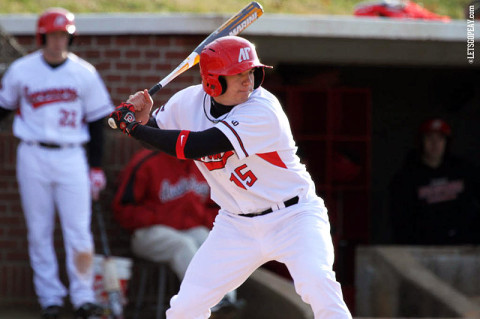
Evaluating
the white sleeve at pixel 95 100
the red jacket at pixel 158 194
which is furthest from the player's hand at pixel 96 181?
the white sleeve at pixel 95 100

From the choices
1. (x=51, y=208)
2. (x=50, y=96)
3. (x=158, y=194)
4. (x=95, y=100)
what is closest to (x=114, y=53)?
(x=95, y=100)

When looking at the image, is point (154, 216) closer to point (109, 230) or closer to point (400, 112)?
point (109, 230)

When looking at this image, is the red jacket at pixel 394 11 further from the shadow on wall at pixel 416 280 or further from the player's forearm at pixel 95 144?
the player's forearm at pixel 95 144

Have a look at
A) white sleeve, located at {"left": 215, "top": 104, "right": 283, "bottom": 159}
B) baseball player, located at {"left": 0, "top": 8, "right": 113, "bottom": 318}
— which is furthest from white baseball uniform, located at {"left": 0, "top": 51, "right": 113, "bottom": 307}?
white sleeve, located at {"left": 215, "top": 104, "right": 283, "bottom": 159}

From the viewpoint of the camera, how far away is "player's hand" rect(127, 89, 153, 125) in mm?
4219

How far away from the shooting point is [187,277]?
4.29 m

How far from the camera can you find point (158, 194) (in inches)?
250

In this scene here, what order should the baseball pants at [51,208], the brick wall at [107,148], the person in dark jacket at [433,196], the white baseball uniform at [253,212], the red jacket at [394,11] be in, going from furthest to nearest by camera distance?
the red jacket at [394,11]
the person in dark jacket at [433,196]
the brick wall at [107,148]
the baseball pants at [51,208]
the white baseball uniform at [253,212]

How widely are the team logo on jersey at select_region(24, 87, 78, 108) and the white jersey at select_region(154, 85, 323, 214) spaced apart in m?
2.03

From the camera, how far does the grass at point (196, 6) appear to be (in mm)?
9945

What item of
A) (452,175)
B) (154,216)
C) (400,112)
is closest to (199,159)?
(154,216)

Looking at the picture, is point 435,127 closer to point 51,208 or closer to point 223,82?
point 51,208

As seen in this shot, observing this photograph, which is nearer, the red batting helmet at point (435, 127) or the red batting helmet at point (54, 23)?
the red batting helmet at point (54, 23)

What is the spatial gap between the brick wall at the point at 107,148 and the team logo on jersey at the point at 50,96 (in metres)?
0.66
